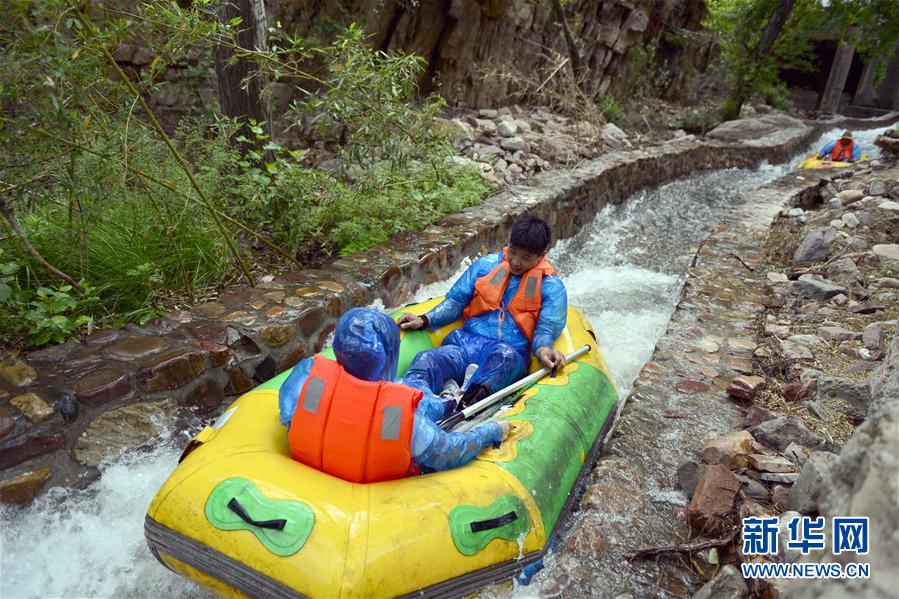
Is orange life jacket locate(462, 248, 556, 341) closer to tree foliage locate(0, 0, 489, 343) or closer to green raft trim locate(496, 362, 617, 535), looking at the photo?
green raft trim locate(496, 362, 617, 535)

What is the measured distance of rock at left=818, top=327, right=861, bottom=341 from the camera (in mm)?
3564

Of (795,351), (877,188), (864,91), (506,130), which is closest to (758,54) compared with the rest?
(877,188)

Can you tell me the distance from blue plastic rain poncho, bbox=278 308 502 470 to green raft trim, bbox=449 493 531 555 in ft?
0.74

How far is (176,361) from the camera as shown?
2838 millimetres

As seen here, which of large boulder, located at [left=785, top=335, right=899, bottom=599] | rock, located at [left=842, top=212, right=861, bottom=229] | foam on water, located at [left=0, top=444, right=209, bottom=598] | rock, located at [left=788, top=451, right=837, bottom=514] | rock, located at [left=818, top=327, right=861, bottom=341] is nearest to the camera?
large boulder, located at [left=785, top=335, right=899, bottom=599]

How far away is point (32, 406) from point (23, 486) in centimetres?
32

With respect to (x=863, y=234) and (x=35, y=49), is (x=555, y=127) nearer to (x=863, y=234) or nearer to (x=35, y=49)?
(x=863, y=234)

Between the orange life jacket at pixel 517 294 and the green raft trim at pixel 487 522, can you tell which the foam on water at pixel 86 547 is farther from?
the orange life jacket at pixel 517 294

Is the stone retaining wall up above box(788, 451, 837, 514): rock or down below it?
below

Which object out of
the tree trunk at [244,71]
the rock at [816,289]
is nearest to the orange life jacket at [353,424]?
the tree trunk at [244,71]

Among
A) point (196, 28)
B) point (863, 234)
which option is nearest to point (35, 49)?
point (196, 28)

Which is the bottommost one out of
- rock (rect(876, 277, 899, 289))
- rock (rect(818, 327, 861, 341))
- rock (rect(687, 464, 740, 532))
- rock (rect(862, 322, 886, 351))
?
rock (rect(687, 464, 740, 532))

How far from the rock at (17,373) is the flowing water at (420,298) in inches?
19.2

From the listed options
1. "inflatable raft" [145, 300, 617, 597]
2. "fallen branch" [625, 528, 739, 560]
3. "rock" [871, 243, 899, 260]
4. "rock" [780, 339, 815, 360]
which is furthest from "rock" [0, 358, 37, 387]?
"rock" [871, 243, 899, 260]
